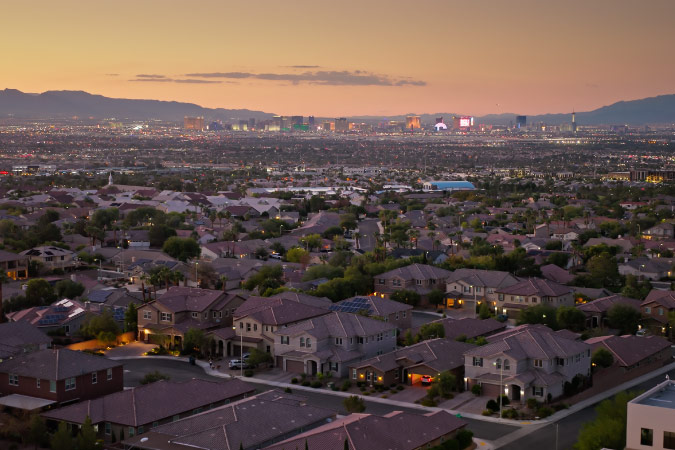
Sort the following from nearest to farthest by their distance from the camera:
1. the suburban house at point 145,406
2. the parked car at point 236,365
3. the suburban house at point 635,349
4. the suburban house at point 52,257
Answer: the suburban house at point 145,406 < the suburban house at point 635,349 < the parked car at point 236,365 < the suburban house at point 52,257

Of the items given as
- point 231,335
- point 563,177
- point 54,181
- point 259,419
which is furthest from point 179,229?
point 563,177

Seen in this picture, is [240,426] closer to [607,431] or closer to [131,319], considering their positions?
[607,431]

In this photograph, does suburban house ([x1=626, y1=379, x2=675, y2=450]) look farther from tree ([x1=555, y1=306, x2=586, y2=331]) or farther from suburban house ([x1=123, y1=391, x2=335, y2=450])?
tree ([x1=555, y1=306, x2=586, y2=331])

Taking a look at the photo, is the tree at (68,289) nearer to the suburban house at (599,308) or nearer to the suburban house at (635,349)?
the suburban house at (599,308)

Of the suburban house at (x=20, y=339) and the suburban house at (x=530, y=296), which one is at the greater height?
the suburban house at (x=20, y=339)

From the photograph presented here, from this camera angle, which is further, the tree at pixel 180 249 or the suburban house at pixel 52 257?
the tree at pixel 180 249

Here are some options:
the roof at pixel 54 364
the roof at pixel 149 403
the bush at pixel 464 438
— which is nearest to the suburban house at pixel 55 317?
the roof at pixel 54 364
